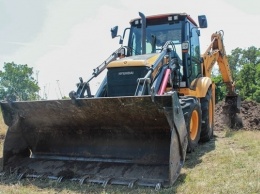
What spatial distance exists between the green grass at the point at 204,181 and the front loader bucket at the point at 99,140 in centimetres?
15

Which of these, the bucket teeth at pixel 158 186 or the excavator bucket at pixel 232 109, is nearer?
the bucket teeth at pixel 158 186

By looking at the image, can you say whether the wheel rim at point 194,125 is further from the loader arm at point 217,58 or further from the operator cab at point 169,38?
the loader arm at point 217,58

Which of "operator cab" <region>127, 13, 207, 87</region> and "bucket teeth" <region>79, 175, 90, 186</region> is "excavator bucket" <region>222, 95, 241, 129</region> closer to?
"operator cab" <region>127, 13, 207, 87</region>

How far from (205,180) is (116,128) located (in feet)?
4.88

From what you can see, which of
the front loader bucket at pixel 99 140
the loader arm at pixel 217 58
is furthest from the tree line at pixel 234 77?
the loader arm at pixel 217 58

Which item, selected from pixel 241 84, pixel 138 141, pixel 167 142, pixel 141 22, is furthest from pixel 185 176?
pixel 241 84

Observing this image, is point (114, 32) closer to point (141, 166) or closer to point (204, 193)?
point (141, 166)

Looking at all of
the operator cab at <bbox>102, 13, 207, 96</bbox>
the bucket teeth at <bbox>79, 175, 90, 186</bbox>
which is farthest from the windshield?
the bucket teeth at <bbox>79, 175, 90, 186</bbox>

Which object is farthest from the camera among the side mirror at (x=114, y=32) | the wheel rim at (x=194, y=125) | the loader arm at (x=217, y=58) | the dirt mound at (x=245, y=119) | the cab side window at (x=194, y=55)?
the dirt mound at (x=245, y=119)

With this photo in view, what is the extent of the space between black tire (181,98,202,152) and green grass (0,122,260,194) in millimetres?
245

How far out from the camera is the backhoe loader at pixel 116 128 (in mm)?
4535

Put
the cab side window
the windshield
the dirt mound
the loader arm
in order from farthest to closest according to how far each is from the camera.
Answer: the dirt mound < the loader arm < the cab side window < the windshield

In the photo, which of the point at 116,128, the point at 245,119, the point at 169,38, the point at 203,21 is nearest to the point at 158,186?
the point at 116,128

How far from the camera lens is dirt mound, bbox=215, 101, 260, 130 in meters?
10.1
